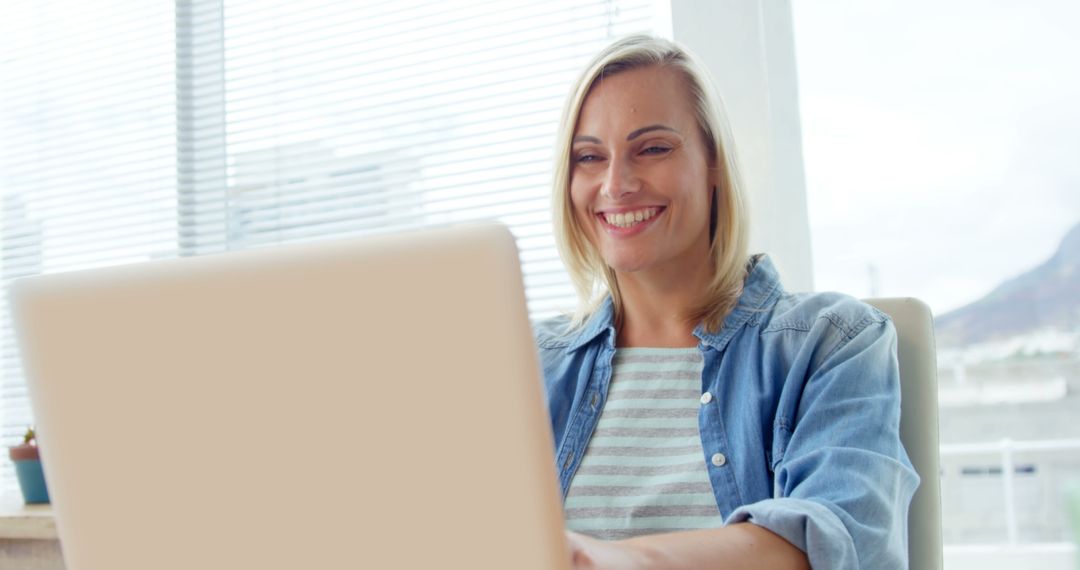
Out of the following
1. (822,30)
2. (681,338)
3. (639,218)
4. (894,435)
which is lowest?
(894,435)

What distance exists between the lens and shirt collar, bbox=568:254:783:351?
1283 mm

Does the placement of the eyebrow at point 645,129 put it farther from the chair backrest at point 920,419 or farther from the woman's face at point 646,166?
the chair backrest at point 920,419

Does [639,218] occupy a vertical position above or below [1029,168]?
below

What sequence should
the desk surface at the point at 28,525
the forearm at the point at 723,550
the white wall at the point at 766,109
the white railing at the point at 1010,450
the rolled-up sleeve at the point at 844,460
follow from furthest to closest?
the white railing at the point at 1010,450
the desk surface at the point at 28,525
the white wall at the point at 766,109
the rolled-up sleeve at the point at 844,460
the forearm at the point at 723,550

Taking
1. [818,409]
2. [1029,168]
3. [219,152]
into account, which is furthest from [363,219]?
[1029,168]

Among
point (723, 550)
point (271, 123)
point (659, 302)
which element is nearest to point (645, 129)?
point (659, 302)

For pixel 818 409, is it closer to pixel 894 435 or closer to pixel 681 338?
pixel 894 435

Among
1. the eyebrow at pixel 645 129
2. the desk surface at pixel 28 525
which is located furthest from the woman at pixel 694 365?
the desk surface at pixel 28 525

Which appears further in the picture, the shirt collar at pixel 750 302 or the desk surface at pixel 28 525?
the desk surface at pixel 28 525

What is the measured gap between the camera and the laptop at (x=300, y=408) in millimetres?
498

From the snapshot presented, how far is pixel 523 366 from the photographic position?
19.4 inches

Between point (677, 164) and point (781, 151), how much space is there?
46 cm

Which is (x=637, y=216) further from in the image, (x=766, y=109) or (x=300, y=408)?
(x=300, y=408)

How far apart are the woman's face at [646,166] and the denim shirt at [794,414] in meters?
0.11
